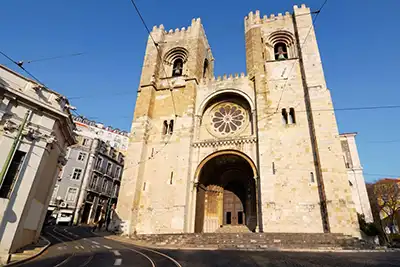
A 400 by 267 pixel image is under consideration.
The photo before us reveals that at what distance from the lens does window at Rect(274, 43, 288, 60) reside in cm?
2130

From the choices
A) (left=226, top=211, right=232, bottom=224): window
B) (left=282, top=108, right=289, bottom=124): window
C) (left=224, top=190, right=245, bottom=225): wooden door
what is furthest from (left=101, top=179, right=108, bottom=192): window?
(left=282, top=108, right=289, bottom=124): window

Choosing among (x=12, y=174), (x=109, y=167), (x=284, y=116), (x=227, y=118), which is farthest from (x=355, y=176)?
(x=109, y=167)

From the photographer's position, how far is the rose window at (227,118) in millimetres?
19781

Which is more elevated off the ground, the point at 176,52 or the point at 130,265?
the point at 176,52

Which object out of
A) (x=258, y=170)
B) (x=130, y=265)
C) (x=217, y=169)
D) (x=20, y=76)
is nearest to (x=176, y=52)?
(x=217, y=169)

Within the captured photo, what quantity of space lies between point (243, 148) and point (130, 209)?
9258mm

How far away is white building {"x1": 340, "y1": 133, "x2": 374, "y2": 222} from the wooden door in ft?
43.5

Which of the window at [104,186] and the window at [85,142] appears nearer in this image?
the window at [85,142]

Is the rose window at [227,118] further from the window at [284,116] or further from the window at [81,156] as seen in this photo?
the window at [81,156]

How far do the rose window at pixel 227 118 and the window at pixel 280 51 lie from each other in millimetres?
6013

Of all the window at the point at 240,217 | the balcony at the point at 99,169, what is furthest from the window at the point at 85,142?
the window at the point at 240,217

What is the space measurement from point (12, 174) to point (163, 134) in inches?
475

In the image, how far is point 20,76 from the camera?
31.1 feet

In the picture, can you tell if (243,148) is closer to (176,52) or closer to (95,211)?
(176,52)
